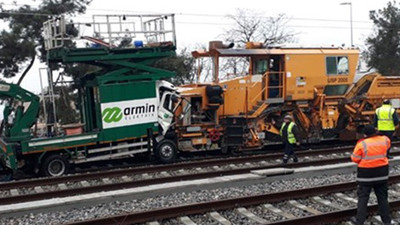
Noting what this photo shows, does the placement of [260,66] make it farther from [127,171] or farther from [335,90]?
[127,171]

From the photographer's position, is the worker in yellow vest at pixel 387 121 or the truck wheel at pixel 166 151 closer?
the worker in yellow vest at pixel 387 121

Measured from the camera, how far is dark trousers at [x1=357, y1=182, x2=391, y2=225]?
24.0ft

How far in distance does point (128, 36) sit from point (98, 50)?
1224 millimetres

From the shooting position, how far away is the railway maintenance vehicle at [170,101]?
1337cm

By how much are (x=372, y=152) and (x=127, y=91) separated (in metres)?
8.34

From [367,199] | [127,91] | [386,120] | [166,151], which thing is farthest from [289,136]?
[367,199]

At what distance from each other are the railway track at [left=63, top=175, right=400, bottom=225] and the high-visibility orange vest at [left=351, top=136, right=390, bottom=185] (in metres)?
0.79

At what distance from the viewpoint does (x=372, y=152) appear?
7.17 meters

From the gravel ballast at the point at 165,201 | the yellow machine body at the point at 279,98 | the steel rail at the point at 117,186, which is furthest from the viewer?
the yellow machine body at the point at 279,98

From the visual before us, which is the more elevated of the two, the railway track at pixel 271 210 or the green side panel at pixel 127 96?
the green side panel at pixel 127 96

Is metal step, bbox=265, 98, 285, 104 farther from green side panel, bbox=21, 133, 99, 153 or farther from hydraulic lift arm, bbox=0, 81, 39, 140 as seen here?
hydraulic lift arm, bbox=0, 81, 39, 140

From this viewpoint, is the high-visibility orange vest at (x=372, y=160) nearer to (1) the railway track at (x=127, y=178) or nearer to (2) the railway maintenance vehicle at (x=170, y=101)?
(1) the railway track at (x=127, y=178)

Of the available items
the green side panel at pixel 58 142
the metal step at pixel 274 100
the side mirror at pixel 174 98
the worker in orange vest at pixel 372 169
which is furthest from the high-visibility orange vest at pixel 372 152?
the metal step at pixel 274 100

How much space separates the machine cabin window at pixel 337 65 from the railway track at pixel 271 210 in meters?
8.28
